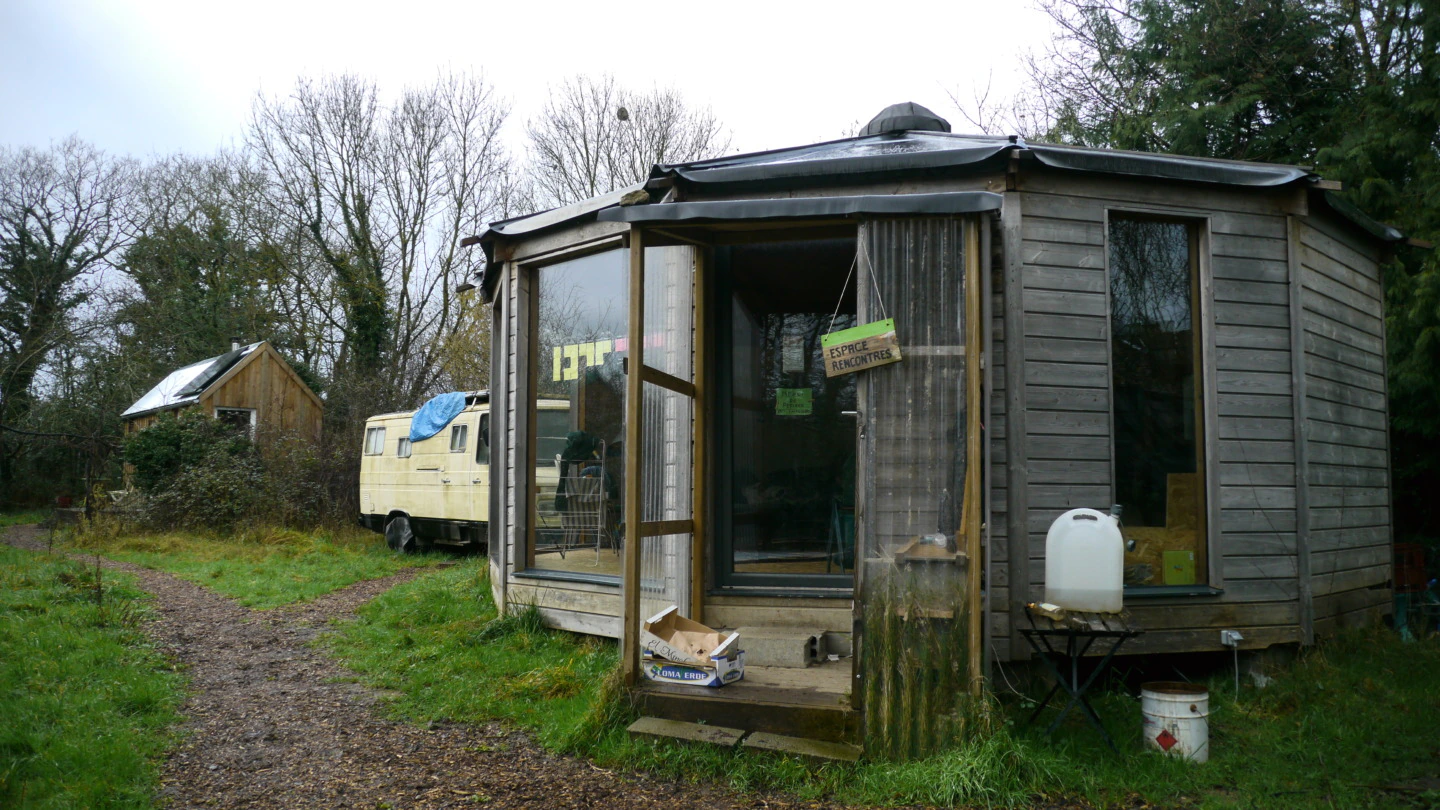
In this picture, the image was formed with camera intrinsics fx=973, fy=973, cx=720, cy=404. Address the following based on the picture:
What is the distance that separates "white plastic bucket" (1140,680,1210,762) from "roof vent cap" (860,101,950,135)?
4.52 m

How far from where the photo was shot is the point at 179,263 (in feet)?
79.9

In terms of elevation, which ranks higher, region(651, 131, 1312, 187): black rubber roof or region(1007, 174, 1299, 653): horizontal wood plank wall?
region(651, 131, 1312, 187): black rubber roof

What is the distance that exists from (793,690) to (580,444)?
2803 mm

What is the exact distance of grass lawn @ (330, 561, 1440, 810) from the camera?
13.5 feet

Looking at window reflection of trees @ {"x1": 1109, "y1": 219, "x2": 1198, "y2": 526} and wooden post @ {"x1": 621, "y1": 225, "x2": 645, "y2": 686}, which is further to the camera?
window reflection of trees @ {"x1": 1109, "y1": 219, "x2": 1198, "y2": 526}

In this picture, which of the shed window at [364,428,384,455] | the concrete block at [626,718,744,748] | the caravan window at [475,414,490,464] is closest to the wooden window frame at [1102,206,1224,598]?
the concrete block at [626,718,744,748]

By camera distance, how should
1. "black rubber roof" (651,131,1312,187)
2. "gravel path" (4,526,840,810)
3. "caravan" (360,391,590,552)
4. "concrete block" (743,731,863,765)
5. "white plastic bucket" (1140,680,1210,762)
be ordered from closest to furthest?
"gravel path" (4,526,840,810)
"concrete block" (743,731,863,765)
"white plastic bucket" (1140,680,1210,762)
"black rubber roof" (651,131,1312,187)
"caravan" (360,391,590,552)

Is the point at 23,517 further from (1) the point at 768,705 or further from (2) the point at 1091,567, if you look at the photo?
(2) the point at 1091,567

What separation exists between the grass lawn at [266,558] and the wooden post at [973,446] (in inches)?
294

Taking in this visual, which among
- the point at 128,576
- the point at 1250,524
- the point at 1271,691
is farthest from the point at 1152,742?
the point at 128,576

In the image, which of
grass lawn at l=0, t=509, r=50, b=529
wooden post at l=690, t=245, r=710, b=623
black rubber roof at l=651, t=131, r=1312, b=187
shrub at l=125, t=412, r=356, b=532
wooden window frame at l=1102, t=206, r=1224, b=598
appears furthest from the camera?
grass lawn at l=0, t=509, r=50, b=529

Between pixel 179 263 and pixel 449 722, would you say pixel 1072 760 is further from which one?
pixel 179 263

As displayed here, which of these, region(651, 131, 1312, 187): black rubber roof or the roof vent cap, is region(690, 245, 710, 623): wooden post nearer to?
region(651, 131, 1312, 187): black rubber roof

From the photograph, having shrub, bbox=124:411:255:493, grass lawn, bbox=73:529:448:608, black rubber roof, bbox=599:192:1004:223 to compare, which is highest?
black rubber roof, bbox=599:192:1004:223
